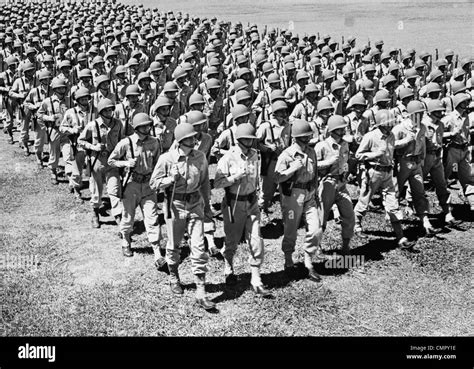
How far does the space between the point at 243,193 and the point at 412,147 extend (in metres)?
3.57

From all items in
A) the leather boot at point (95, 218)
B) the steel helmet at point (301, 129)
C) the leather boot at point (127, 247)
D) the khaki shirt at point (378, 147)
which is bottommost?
the leather boot at point (127, 247)

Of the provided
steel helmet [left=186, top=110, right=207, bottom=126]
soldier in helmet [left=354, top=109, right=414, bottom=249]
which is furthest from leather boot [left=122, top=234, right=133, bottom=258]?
soldier in helmet [left=354, top=109, right=414, bottom=249]

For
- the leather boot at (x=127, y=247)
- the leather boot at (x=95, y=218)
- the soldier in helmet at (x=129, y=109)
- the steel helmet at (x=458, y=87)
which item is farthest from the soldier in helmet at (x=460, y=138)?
the leather boot at (x=95, y=218)

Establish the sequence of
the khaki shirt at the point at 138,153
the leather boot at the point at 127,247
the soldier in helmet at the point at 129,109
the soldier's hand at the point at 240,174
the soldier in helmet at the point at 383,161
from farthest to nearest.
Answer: the soldier in helmet at the point at 129,109
the leather boot at the point at 127,247
the soldier in helmet at the point at 383,161
the khaki shirt at the point at 138,153
the soldier's hand at the point at 240,174

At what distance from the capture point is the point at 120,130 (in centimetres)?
1003

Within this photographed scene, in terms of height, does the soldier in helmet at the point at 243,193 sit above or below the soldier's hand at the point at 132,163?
below

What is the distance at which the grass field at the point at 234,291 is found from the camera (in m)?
7.13

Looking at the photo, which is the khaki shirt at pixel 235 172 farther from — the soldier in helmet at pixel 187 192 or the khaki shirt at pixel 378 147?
the khaki shirt at pixel 378 147

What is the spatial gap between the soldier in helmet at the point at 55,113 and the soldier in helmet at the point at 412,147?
724 centimetres

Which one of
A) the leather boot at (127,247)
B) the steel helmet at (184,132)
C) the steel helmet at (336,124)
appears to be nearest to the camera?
the steel helmet at (184,132)

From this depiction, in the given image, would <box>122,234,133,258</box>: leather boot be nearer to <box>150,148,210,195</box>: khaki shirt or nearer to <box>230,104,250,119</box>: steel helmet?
<box>150,148,210,195</box>: khaki shirt

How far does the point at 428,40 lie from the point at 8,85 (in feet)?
76.6
